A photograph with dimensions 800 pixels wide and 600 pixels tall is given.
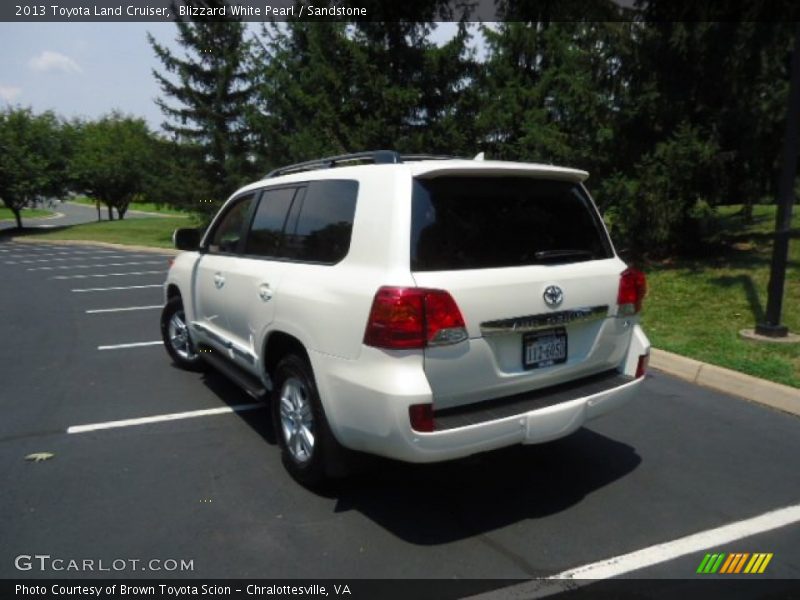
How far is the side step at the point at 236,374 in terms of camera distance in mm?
4151

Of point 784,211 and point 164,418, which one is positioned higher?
point 784,211

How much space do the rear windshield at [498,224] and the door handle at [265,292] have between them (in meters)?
1.22

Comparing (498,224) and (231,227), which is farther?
(231,227)

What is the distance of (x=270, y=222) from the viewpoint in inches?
171

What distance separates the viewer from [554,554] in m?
3.06

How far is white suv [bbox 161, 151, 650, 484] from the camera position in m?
2.94

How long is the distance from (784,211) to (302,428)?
220 inches

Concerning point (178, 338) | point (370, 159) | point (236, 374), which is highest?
point (370, 159)

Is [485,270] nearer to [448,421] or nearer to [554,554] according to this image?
[448,421]

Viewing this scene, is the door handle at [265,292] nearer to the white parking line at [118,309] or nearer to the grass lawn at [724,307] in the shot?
the grass lawn at [724,307]

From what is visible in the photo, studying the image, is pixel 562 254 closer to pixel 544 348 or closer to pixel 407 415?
pixel 544 348

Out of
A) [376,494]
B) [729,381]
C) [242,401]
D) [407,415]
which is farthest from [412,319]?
[729,381]

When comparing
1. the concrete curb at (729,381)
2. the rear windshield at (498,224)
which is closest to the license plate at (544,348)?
the rear windshield at (498,224)

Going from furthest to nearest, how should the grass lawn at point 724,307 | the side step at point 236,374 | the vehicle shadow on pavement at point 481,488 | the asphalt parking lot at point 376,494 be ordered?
the grass lawn at point 724,307 < the side step at point 236,374 < the vehicle shadow on pavement at point 481,488 < the asphalt parking lot at point 376,494
